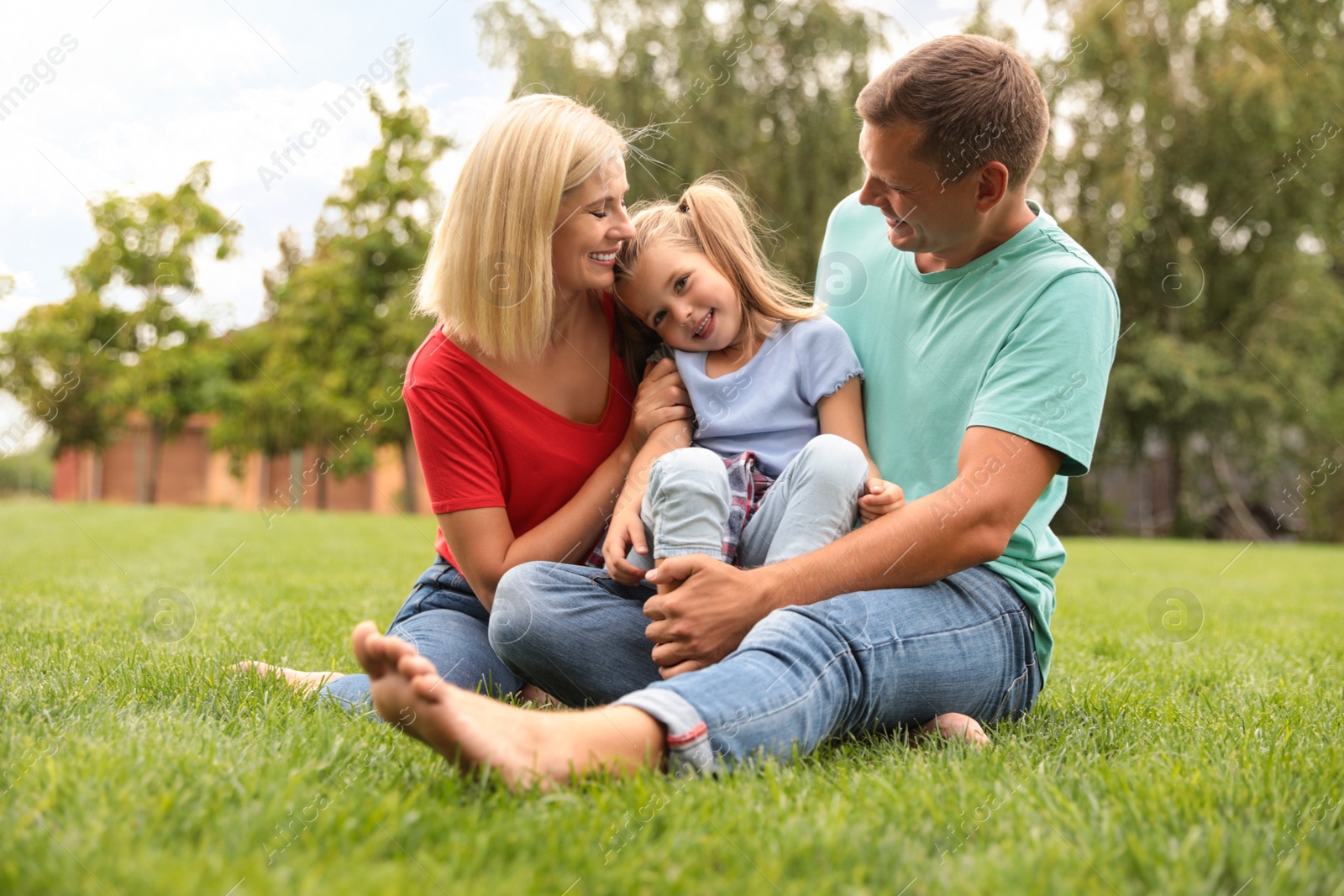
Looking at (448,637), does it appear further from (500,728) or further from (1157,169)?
(1157,169)

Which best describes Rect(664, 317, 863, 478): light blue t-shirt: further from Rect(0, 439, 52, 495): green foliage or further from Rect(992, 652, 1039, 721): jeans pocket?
Rect(0, 439, 52, 495): green foliage

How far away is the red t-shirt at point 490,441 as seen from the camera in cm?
234

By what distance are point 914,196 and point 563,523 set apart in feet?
3.46

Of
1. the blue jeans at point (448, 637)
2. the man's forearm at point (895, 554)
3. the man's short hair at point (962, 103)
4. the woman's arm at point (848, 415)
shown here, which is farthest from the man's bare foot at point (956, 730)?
the man's short hair at point (962, 103)

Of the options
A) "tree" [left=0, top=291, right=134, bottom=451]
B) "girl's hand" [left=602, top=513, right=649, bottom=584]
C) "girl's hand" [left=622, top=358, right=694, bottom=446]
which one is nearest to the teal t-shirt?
"girl's hand" [left=622, top=358, right=694, bottom=446]

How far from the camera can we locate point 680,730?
158cm

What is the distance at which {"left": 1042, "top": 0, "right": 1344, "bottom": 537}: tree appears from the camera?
13.0 m

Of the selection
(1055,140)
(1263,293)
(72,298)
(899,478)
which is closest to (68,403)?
(72,298)

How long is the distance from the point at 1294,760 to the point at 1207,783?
0.33 metres

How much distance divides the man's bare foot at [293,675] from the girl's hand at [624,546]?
27.9 inches

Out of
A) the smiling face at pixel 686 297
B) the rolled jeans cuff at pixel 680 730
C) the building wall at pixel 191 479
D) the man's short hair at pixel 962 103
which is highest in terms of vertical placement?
the man's short hair at pixel 962 103

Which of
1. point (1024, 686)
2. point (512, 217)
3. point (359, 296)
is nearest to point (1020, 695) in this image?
point (1024, 686)

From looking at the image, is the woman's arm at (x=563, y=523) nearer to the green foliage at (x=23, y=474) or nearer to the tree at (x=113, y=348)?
the tree at (x=113, y=348)

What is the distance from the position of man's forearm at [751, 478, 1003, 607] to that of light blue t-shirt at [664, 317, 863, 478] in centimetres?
39
